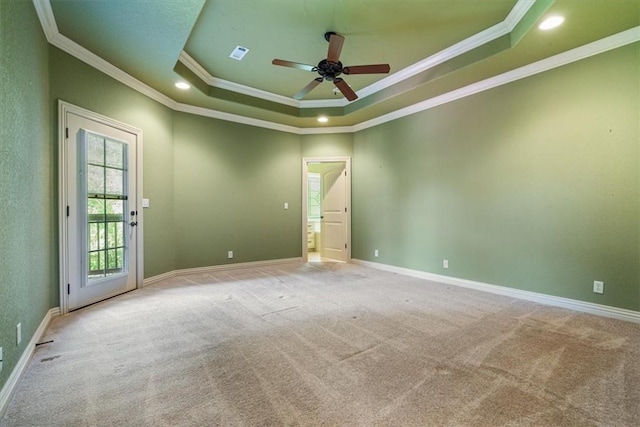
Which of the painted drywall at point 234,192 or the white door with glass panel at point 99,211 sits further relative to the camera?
the painted drywall at point 234,192

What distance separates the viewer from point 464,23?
3033 millimetres

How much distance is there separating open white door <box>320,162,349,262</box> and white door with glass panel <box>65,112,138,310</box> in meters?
3.70

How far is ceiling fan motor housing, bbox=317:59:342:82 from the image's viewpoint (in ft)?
10.4

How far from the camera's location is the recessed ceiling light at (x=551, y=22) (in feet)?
8.37

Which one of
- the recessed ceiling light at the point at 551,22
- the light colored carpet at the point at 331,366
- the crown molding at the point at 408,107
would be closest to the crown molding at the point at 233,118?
the crown molding at the point at 408,107

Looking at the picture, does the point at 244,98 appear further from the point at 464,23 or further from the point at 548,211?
the point at 548,211

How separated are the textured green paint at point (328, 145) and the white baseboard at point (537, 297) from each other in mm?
2633

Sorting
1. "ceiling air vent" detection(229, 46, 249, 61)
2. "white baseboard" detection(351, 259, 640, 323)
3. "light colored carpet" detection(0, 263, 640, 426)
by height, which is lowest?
"light colored carpet" detection(0, 263, 640, 426)

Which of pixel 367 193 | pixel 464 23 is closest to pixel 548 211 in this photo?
pixel 464 23

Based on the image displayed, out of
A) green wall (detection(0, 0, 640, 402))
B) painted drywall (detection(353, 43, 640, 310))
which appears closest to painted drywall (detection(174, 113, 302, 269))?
green wall (detection(0, 0, 640, 402))

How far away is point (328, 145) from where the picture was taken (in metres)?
6.04

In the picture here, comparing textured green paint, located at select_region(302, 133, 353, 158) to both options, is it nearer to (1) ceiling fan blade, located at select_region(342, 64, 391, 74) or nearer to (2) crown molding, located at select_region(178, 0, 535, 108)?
(2) crown molding, located at select_region(178, 0, 535, 108)

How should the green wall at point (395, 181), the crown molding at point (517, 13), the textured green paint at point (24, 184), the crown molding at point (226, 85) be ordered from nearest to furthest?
the textured green paint at point (24, 184), the green wall at point (395, 181), the crown molding at point (517, 13), the crown molding at point (226, 85)

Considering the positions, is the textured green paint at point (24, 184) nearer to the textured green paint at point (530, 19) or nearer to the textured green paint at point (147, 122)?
the textured green paint at point (147, 122)
